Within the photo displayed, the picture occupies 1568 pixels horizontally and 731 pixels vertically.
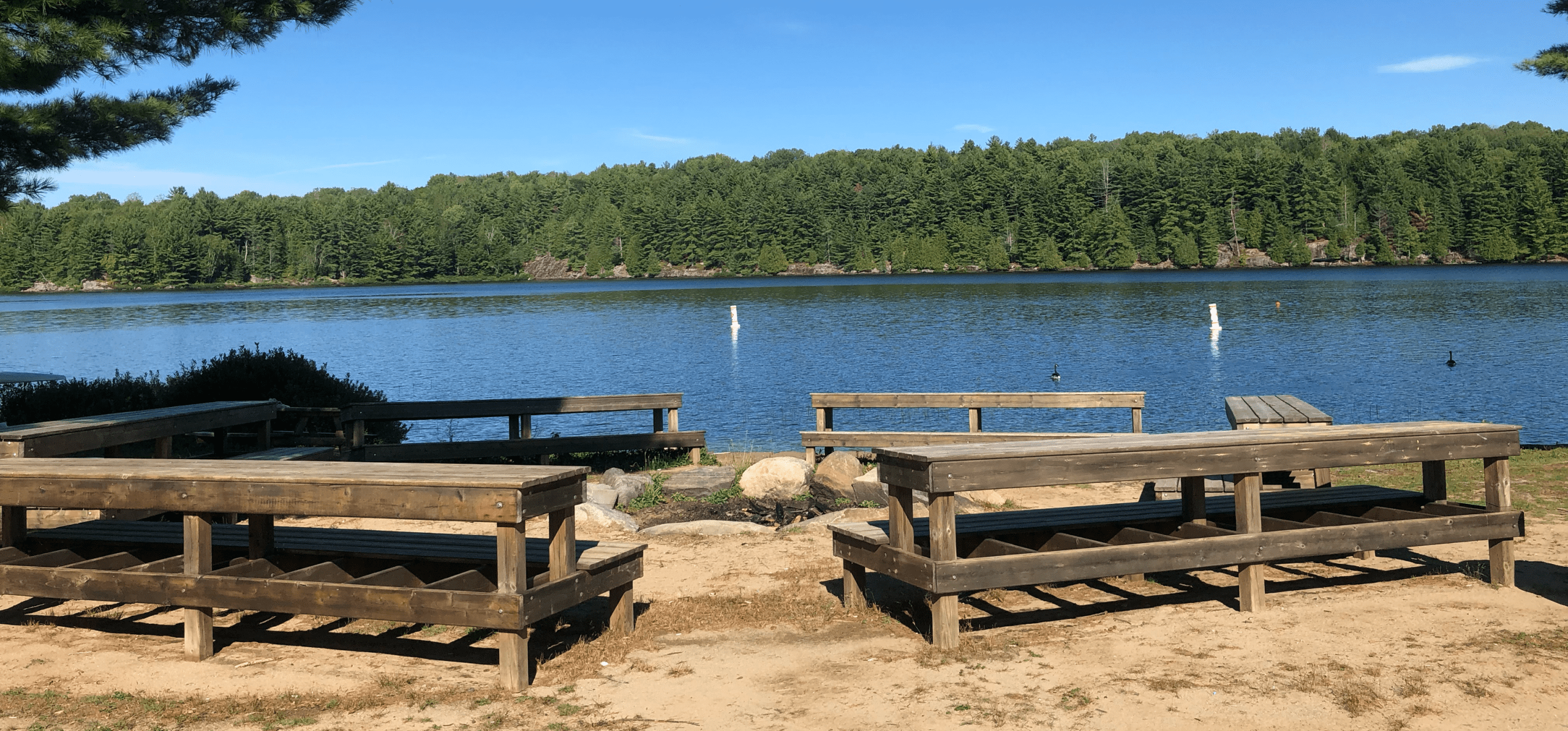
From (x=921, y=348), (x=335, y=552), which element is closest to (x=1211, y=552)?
(x=335, y=552)

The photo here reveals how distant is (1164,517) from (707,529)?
4.14 m

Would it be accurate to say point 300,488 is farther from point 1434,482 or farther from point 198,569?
point 1434,482

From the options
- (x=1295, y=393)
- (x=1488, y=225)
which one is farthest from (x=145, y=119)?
(x=1488, y=225)

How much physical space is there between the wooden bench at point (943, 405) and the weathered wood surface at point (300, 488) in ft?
24.5

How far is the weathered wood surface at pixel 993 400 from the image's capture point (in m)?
12.8

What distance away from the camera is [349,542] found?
6602 millimetres

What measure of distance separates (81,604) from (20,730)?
2718 mm

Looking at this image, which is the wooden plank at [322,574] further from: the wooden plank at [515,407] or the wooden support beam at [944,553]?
the wooden plank at [515,407]

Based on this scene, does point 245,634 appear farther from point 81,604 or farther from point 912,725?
point 912,725

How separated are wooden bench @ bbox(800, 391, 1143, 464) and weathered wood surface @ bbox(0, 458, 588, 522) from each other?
7462mm

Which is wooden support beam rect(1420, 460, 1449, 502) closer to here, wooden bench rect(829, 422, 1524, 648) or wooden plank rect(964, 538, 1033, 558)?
wooden bench rect(829, 422, 1524, 648)

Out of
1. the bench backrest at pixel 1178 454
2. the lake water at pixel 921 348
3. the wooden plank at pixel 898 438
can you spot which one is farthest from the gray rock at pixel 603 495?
the lake water at pixel 921 348

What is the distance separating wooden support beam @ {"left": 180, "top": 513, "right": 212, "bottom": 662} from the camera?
581 centimetres

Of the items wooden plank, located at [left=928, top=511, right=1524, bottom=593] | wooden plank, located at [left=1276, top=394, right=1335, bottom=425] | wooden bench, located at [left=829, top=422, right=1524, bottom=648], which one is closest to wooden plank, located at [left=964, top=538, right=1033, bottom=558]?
wooden bench, located at [left=829, top=422, right=1524, bottom=648]
